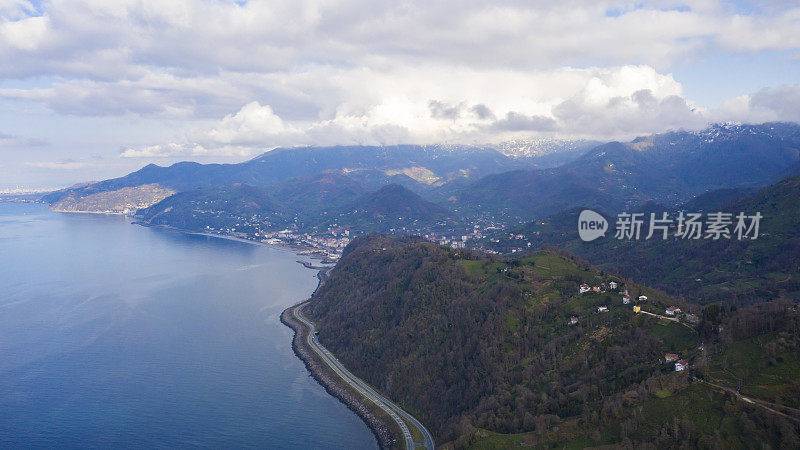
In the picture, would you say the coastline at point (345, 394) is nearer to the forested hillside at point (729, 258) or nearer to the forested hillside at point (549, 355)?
the forested hillside at point (549, 355)

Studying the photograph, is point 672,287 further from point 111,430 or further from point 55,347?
point 55,347

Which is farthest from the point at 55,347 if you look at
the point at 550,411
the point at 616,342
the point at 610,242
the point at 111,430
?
the point at 610,242

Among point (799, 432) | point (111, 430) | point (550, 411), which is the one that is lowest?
point (111, 430)
